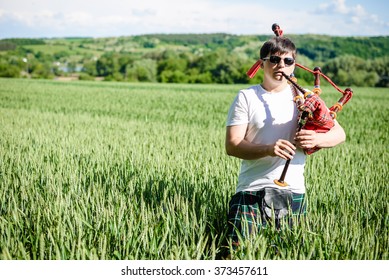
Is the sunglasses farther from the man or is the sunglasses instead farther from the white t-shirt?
the white t-shirt

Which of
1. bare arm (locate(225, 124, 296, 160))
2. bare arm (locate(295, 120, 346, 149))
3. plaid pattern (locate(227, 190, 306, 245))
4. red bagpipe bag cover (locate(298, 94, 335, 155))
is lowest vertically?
plaid pattern (locate(227, 190, 306, 245))

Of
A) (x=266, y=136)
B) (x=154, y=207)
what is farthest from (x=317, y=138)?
(x=154, y=207)

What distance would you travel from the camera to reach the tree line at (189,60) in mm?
30297

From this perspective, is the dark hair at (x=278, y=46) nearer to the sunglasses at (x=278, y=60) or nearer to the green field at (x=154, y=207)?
the sunglasses at (x=278, y=60)

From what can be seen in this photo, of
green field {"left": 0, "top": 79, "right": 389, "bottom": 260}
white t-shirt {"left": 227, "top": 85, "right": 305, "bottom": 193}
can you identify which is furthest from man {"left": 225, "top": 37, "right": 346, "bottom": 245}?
green field {"left": 0, "top": 79, "right": 389, "bottom": 260}

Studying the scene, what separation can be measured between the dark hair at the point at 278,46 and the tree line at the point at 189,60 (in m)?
20.4

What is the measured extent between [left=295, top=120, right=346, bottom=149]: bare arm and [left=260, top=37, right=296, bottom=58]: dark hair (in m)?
0.40

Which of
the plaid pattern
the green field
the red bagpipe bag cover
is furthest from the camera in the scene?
the plaid pattern

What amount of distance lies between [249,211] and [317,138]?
0.49 metres

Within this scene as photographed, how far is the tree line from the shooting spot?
1193 inches

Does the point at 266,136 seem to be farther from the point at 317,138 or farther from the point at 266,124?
the point at 317,138

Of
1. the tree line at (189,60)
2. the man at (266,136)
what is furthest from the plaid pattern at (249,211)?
the tree line at (189,60)

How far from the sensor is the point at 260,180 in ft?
6.51

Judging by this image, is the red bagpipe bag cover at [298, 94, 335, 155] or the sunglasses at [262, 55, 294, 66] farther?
the sunglasses at [262, 55, 294, 66]
